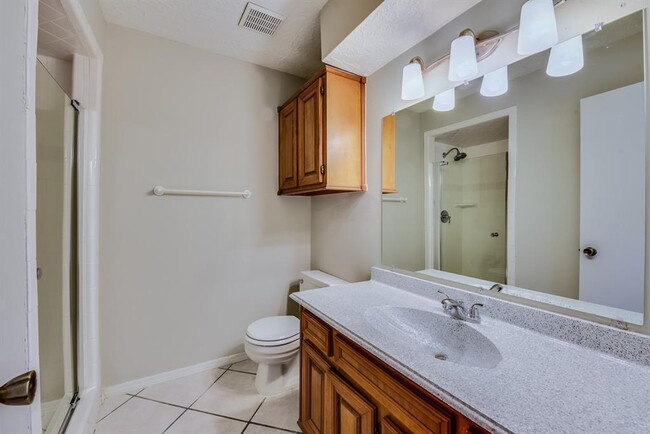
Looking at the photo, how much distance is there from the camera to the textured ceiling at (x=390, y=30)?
1.19m

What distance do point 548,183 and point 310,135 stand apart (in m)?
1.32

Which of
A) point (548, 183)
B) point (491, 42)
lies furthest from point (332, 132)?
point (548, 183)

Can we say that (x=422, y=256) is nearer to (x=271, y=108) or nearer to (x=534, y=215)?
(x=534, y=215)

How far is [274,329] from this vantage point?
182 cm

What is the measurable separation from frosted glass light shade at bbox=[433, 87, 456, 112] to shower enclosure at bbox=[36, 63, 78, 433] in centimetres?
182

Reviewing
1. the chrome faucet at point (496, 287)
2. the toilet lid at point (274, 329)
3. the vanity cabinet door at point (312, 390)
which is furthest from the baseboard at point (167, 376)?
the chrome faucet at point (496, 287)

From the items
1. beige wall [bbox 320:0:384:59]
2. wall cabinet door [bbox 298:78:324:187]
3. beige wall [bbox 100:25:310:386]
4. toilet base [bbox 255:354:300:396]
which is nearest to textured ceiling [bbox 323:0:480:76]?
beige wall [bbox 320:0:384:59]

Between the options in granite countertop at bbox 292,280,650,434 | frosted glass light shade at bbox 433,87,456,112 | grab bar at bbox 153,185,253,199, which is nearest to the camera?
granite countertop at bbox 292,280,650,434

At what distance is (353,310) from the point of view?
117 centimetres

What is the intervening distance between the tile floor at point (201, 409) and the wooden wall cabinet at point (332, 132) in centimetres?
141

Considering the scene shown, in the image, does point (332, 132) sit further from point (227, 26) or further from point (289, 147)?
point (227, 26)

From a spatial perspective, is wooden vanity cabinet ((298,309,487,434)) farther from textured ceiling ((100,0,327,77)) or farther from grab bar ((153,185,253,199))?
textured ceiling ((100,0,327,77))

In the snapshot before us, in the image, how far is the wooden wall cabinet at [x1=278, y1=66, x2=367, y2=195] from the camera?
1.69m

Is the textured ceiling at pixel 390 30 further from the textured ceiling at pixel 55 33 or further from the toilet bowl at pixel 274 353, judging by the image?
the toilet bowl at pixel 274 353
